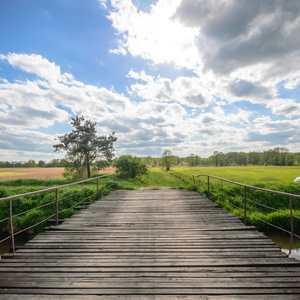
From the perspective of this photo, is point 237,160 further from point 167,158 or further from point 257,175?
point 257,175

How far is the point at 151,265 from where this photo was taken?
9.48 ft

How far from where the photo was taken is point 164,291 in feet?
7.60

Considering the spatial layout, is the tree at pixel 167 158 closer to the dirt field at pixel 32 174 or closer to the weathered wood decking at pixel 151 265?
the dirt field at pixel 32 174

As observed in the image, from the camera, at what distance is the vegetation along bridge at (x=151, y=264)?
2342 mm

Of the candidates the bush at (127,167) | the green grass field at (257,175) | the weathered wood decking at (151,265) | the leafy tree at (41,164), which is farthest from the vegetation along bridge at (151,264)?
the leafy tree at (41,164)

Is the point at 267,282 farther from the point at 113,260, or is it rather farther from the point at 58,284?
the point at 58,284

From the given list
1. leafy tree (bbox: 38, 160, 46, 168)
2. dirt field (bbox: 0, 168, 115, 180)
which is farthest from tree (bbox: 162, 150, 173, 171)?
leafy tree (bbox: 38, 160, 46, 168)

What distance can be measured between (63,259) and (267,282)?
333cm

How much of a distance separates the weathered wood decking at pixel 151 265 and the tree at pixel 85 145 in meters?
21.0

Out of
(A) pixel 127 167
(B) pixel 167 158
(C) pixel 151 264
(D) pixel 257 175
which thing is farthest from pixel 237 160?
(C) pixel 151 264

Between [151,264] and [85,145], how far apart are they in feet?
74.6

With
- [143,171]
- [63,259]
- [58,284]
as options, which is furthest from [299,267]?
[143,171]

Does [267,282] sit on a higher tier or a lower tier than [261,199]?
higher

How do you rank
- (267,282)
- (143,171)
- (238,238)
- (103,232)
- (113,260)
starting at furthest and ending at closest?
(143,171)
(103,232)
(238,238)
(113,260)
(267,282)
